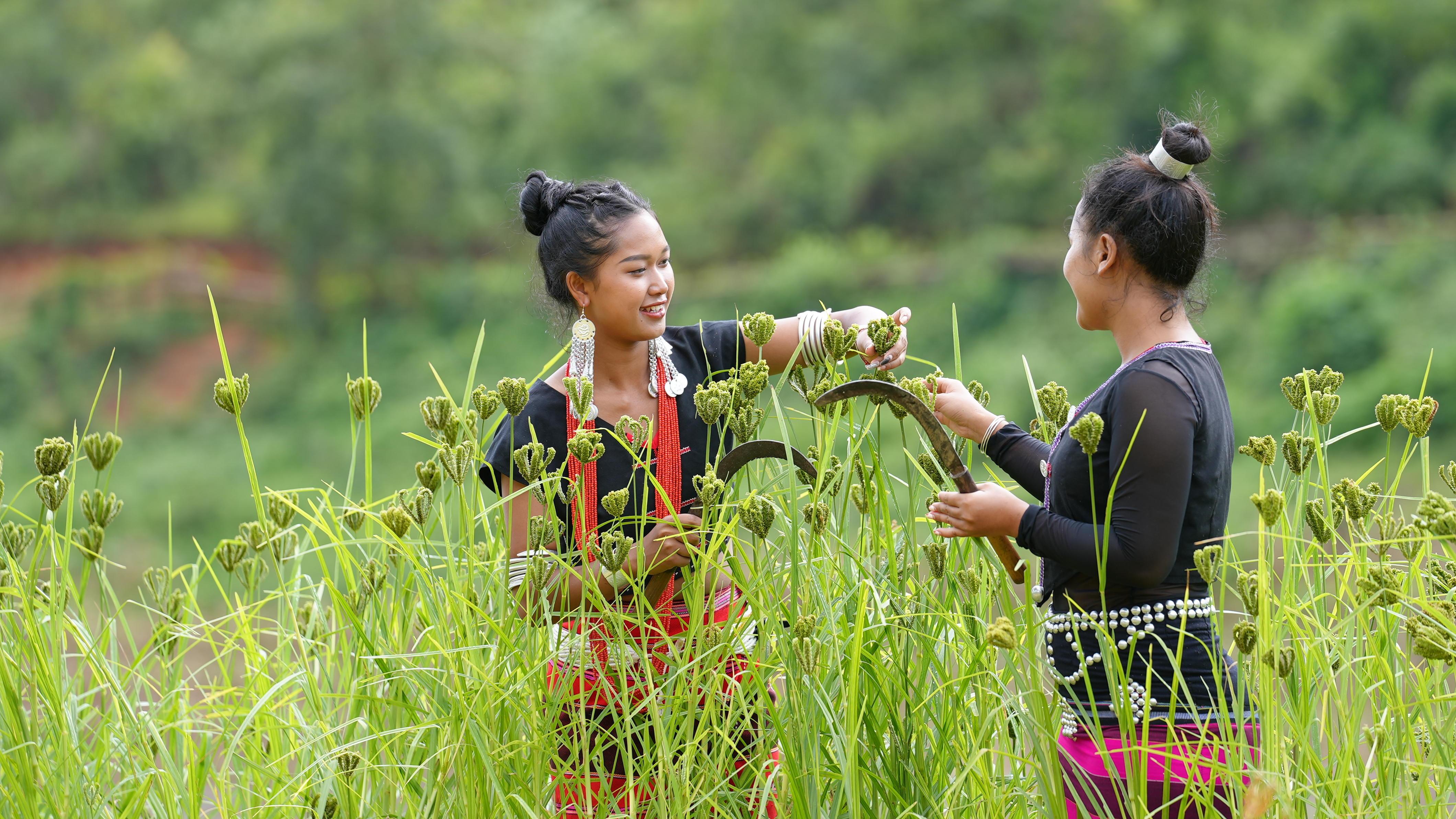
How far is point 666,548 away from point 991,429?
0.48 metres

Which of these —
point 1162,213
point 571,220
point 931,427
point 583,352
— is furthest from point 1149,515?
point 571,220

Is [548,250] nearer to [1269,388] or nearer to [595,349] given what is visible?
[595,349]

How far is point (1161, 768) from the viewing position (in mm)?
1442

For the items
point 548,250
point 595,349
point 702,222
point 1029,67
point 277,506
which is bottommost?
point 277,506

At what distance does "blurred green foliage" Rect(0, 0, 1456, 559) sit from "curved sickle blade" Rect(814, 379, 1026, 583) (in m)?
15.1

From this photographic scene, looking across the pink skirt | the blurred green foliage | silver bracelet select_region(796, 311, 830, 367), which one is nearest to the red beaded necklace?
silver bracelet select_region(796, 311, 830, 367)

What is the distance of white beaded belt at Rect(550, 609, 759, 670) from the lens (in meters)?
1.46

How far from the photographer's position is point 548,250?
206 cm

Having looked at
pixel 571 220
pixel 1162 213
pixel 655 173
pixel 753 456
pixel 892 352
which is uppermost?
pixel 655 173

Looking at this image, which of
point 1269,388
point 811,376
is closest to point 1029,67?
point 1269,388

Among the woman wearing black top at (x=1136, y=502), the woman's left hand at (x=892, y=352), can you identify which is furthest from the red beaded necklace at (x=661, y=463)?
the woman wearing black top at (x=1136, y=502)

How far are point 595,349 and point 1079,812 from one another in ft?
3.33

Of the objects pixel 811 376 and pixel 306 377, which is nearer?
pixel 811 376

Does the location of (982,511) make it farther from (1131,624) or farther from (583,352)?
(583,352)
